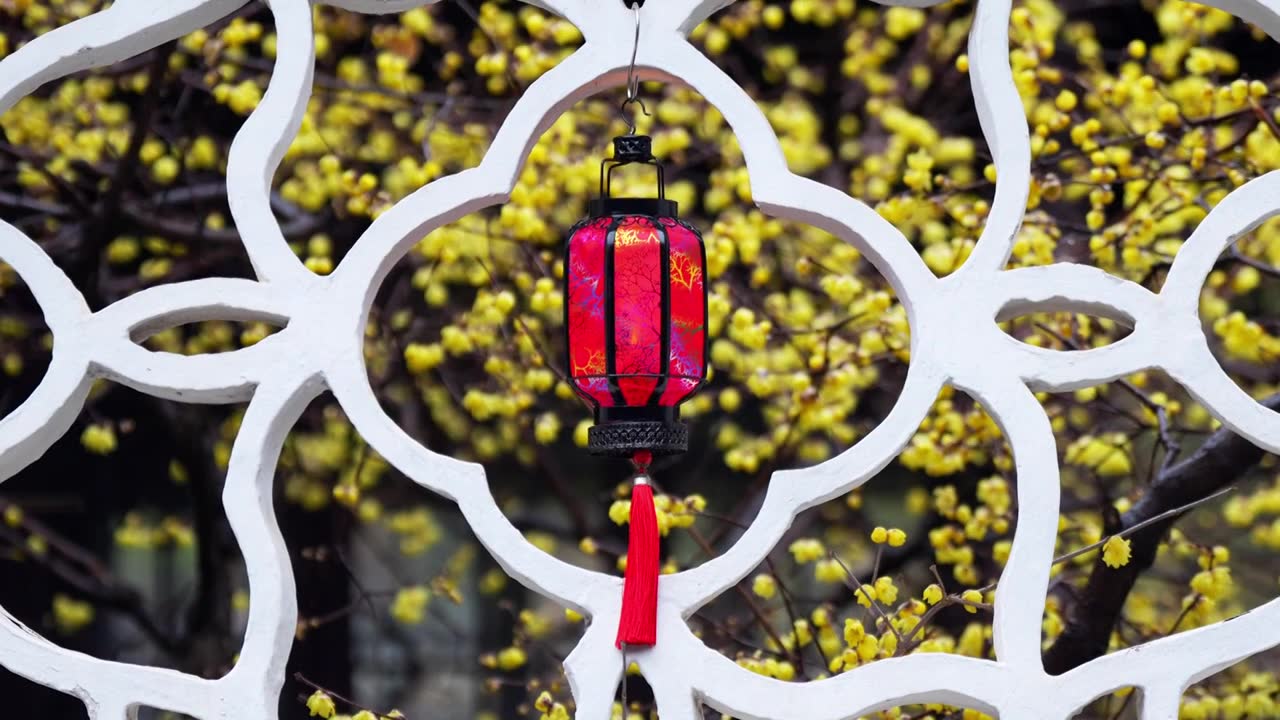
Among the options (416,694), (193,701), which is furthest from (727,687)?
(416,694)

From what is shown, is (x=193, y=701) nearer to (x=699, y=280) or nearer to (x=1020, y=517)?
(x=699, y=280)

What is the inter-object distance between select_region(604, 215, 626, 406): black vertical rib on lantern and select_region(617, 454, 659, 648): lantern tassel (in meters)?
0.19

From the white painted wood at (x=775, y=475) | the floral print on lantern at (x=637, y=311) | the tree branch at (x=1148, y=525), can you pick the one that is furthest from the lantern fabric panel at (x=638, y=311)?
the tree branch at (x=1148, y=525)

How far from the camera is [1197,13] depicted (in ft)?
10.3

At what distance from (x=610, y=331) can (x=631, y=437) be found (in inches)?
5.8

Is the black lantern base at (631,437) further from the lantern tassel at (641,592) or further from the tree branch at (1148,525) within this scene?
the tree branch at (1148,525)

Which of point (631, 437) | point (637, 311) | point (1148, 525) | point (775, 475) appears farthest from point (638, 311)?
point (1148, 525)

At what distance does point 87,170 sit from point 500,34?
3.89 feet

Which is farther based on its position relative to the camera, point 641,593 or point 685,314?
point 685,314

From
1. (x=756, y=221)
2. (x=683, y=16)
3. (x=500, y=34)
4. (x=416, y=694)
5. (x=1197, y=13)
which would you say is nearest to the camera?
(x=683, y=16)

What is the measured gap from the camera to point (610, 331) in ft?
6.17

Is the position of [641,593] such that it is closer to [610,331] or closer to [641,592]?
[641,592]

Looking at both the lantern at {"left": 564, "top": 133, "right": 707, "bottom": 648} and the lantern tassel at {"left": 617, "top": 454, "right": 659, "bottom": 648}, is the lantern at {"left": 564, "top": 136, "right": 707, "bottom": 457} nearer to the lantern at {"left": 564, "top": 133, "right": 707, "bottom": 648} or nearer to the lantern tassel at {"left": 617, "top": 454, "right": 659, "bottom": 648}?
the lantern at {"left": 564, "top": 133, "right": 707, "bottom": 648}

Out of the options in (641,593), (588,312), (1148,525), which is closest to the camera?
(641,593)
